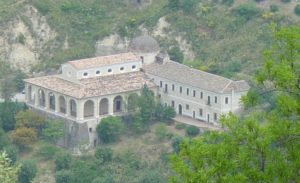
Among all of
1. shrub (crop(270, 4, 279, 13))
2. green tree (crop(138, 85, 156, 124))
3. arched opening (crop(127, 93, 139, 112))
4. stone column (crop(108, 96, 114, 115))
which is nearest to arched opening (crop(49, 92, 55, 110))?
stone column (crop(108, 96, 114, 115))

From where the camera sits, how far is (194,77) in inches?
2825

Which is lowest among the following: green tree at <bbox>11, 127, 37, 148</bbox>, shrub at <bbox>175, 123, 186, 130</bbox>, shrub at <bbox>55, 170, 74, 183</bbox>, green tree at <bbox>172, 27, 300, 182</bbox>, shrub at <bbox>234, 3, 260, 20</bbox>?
shrub at <bbox>55, 170, 74, 183</bbox>

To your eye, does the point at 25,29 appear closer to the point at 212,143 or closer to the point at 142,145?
the point at 142,145

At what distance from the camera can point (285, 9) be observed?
82500 mm

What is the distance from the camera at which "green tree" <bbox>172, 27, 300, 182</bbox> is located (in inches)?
851

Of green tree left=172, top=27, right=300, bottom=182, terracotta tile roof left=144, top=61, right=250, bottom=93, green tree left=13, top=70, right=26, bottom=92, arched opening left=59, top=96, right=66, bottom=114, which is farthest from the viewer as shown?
green tree left=13, top=70, right=26, bottom=92

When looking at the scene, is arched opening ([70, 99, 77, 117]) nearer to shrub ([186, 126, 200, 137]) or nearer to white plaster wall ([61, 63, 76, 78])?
white plaster wall ([61, 63, 76, 78])

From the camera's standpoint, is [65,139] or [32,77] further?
[32,77]

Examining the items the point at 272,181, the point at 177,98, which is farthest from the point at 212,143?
the point at 177,98

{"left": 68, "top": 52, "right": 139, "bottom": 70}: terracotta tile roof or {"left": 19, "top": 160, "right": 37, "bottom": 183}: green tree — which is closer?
{"left": 19, "top": 160, "right": 37, "bottom": 183}: green tree

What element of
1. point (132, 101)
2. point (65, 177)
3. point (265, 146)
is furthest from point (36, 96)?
point (265, 146)

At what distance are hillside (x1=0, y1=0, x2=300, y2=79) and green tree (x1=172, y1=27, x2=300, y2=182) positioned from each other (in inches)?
2267

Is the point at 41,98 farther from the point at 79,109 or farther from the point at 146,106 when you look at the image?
the point at 146,106

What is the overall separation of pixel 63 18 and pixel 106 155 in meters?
20.6
